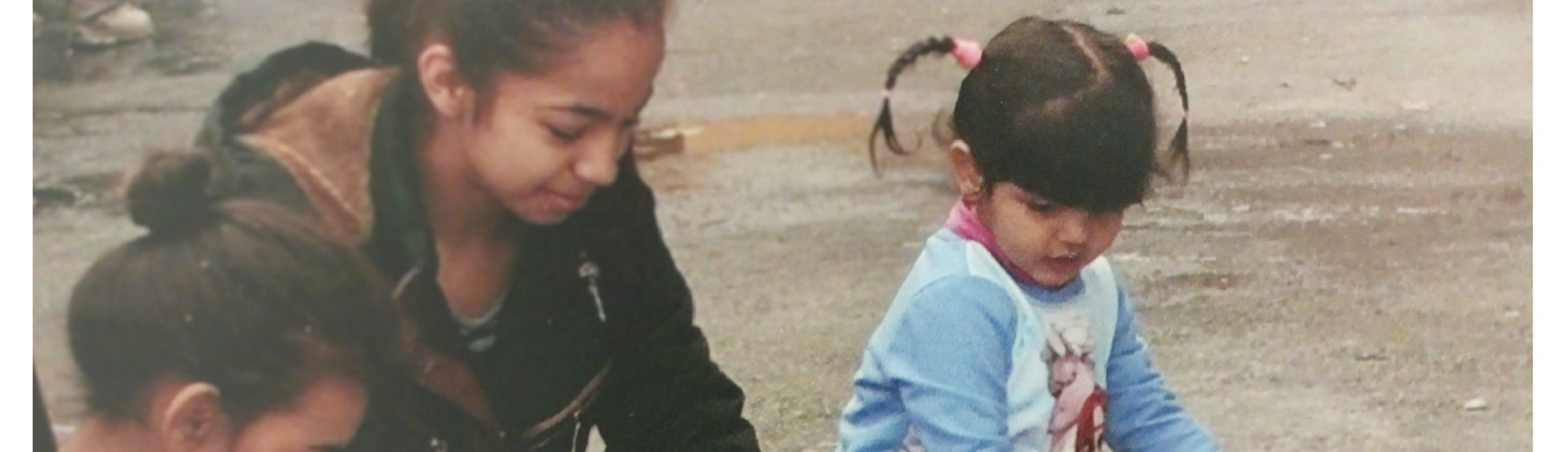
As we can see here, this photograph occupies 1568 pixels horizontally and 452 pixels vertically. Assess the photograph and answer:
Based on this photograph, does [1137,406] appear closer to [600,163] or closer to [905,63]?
[905,63]

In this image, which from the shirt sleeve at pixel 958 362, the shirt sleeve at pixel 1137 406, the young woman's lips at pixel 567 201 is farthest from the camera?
the shirt sleeve at pixel 1137 406

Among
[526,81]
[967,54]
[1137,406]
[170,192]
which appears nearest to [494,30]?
[526,81]

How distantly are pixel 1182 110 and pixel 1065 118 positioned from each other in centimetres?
30

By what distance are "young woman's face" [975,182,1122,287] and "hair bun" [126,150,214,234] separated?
872mm

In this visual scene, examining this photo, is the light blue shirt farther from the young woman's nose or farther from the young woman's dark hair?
the young woman's dark hair

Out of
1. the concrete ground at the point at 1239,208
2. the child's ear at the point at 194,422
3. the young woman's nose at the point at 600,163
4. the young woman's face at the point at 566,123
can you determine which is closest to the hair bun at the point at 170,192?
the child's ear at the point at 194,422

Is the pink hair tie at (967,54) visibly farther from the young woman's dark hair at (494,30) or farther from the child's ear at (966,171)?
the young woman's dark hair at (494,30)

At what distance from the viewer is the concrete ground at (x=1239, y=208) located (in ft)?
5.85

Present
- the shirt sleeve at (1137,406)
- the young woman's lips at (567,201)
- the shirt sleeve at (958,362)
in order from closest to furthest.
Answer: the shirt sleeve at (958,362) < the young woman's lips at (567,201) < the shirt sleeve at (1137,406)

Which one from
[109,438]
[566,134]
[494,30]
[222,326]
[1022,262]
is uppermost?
[494,30]

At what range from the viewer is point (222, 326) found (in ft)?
5.29

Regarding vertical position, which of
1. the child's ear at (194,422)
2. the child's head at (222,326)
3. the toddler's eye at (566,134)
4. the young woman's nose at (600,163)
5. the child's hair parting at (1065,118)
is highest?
the child's hair parting at (1065,118)

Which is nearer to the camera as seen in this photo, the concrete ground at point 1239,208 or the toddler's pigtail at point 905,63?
the toddler's pigtail at point 905,63

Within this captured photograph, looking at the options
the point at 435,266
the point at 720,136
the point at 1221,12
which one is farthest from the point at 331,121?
the point at 1221,12
